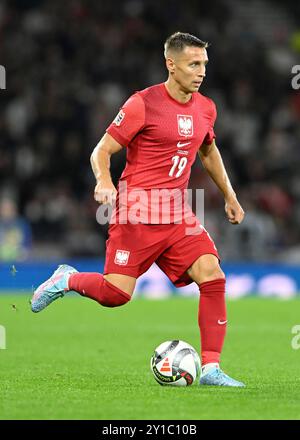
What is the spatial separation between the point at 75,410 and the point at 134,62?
14.8 metres

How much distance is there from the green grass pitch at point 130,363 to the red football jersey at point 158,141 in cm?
127

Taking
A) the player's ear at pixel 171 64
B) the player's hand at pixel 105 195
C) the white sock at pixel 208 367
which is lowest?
the white sock at pixel 208 367

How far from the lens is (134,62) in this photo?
20016 mm

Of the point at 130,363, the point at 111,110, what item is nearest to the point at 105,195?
the point at 130,363

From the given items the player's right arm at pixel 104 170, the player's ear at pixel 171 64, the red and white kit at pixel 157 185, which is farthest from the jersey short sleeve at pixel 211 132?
the player's right arm at pixel 104 170

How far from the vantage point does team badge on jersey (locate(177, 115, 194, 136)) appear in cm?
722

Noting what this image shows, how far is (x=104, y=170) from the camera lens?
6.89 m

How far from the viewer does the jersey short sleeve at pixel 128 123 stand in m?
7.08

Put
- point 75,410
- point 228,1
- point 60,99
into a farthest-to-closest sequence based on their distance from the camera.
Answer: point 228,1, point 60,99, point 75,410

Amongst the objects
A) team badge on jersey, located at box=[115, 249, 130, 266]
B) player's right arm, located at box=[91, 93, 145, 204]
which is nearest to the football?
team badge on jersey, located at box=[115, 249, 130, 266]

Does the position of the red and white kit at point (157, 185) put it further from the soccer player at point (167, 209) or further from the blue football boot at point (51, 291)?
the blue football boot at point (51, 291)

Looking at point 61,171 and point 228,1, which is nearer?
point 61,171

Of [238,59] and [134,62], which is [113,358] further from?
[238,59]


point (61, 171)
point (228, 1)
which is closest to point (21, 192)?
point (61, 171)
